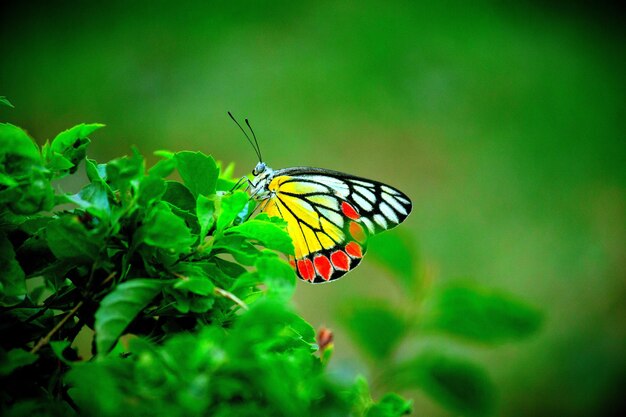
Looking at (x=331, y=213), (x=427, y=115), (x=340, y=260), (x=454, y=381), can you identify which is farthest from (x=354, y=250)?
(x=427, y=115)

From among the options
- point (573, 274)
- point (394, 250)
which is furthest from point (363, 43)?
point (394, 250)

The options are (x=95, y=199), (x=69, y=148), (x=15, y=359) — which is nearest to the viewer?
(x=15, y=359)

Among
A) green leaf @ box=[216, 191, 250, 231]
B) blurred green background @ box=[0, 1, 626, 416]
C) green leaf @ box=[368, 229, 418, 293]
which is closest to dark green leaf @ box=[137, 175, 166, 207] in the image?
green leaf @ box=[216, 191, 250, 231]

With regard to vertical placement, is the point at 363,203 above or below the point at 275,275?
above

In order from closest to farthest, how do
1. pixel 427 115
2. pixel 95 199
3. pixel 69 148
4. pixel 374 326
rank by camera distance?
pixel 95 199 < pixel 69 148 < pixel 374 326 < pixel 427 115

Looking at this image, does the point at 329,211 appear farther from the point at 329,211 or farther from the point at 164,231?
the point at 164,231

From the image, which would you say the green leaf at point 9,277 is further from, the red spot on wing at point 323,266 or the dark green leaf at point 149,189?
the red spot on wing at point 323,266

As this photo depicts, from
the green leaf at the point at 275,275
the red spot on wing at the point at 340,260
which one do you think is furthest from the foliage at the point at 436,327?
the red spot on wing at the point at 340,260
